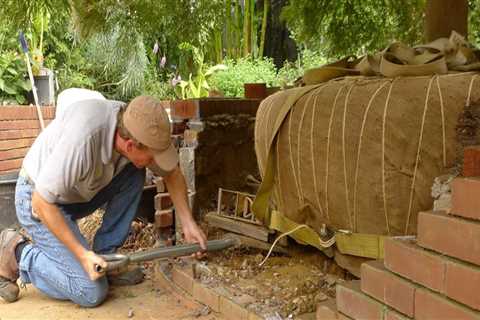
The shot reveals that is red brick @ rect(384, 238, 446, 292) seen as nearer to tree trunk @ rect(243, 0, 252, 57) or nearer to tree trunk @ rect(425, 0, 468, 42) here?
tree trunk @ rect(425, 0, 468, 42)

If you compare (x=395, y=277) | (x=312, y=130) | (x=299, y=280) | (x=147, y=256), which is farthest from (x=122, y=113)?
(x=395, y=277)

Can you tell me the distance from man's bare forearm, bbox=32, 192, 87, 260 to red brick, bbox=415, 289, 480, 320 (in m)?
1.42

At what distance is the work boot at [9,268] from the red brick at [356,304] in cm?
167

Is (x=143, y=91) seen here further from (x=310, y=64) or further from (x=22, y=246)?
(x=22, y=246)

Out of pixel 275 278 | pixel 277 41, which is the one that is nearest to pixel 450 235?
pixel 275 278

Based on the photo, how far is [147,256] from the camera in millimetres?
2271

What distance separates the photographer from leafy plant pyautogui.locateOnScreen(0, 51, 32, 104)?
713cm

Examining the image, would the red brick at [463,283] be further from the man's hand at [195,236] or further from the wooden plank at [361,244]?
the man's hand at [195,236]

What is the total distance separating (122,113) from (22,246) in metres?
0.91

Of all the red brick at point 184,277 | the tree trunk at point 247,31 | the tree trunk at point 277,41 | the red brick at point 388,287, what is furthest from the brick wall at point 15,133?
the tree trunk at point 277,41

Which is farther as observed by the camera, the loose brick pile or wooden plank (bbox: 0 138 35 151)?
wooden plank (bbox: 0 138 35 151)

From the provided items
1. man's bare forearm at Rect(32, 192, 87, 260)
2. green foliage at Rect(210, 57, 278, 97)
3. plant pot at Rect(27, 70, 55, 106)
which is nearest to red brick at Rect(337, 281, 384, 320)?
man's bare forearm at Rect(32, 192, 87, 260)

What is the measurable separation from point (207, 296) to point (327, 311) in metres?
0.67

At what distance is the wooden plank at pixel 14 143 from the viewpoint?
16.1 feet
